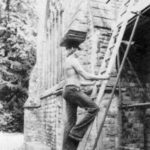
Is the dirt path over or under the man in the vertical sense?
under

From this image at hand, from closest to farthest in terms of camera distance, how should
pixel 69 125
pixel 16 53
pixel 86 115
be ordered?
pixel 86 115
pixel 69 125
pixel 16 53

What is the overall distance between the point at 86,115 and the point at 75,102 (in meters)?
0.27

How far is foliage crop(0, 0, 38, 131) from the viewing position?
1880 centimetres

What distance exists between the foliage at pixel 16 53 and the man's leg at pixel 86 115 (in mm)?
14105

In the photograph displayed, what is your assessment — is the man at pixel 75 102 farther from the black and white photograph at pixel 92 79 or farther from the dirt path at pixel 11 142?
the dirt path at pixel 11 142

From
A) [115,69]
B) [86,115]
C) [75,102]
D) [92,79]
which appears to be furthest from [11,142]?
[92,79]

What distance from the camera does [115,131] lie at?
23.5 ft

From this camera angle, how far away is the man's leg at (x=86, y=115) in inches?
188

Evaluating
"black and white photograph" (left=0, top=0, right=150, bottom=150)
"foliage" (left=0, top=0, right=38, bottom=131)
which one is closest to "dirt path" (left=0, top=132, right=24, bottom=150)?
"black and white photograph" (left=0, top=0, right=150, bottom=150)

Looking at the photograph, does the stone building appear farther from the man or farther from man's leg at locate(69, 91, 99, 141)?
man's leg at locate(69, 91, 99, 141)

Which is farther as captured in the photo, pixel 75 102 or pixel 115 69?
pixel 115 69

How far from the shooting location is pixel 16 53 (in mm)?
19125

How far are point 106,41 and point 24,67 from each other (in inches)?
493

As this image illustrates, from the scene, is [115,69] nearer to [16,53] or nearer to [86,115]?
[86,115]
